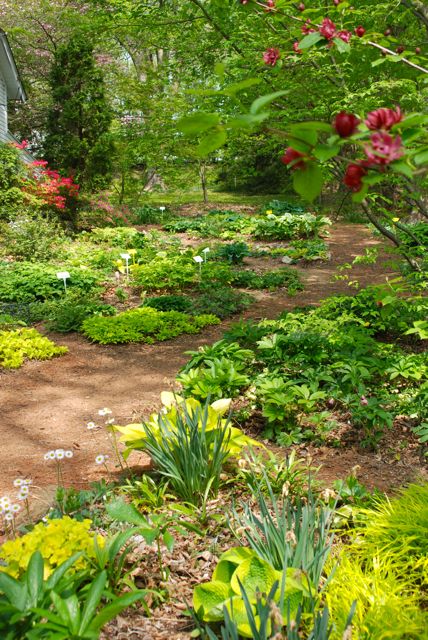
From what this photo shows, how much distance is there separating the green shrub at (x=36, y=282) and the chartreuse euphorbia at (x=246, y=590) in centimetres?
651

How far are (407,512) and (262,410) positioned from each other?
1.67m

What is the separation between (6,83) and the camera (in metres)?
17.6

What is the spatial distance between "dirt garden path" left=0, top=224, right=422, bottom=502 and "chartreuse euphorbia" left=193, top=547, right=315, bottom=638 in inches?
48.5

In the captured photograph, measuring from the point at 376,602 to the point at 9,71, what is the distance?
18852mm

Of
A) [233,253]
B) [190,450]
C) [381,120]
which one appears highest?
[381,120]

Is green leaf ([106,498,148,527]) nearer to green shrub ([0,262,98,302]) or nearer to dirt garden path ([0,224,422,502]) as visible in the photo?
dirt garden path ([0,224,422,502])

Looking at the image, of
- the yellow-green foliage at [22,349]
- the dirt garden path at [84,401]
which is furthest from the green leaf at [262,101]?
the yellow-green foliage at [22,349]

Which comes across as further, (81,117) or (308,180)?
(81,117)

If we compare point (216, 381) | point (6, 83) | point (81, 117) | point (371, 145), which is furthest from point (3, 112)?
point (371, 145)

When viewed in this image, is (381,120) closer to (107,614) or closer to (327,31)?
(327,31)

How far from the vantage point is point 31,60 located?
20953 mm

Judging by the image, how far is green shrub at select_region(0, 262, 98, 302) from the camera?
7773mm

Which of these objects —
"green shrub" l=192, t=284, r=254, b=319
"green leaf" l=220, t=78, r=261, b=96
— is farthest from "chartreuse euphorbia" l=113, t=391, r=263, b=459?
"green shrub" l=192, t=284, r=254, b=319

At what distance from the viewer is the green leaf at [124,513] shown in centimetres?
221
